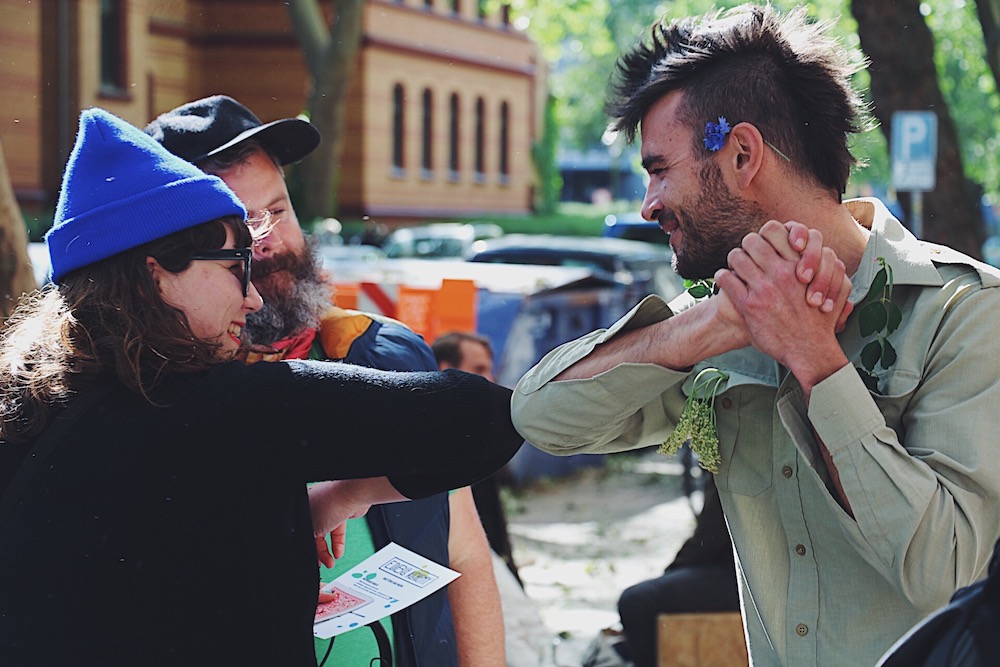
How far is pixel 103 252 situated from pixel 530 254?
40.3ft

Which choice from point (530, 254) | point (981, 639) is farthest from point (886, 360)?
point (530, 254)

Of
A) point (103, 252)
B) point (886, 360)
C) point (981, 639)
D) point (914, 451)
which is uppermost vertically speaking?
point (103, 252)

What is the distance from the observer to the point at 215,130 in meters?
3.23

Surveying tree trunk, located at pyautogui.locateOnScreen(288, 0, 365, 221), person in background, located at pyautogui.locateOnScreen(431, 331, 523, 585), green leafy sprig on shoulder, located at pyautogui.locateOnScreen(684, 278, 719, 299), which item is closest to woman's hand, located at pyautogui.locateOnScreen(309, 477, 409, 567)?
green leafy sprig on shoulder, located at pyautogui.locateOnScreen(684, 278, 719, 299)

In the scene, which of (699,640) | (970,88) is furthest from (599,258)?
(970,88)

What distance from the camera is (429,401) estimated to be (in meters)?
2.21

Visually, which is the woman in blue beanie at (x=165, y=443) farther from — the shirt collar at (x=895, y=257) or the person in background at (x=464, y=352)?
the person in background at (x=464, y=352)

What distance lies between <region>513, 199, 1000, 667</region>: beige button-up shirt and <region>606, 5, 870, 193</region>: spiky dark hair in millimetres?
182

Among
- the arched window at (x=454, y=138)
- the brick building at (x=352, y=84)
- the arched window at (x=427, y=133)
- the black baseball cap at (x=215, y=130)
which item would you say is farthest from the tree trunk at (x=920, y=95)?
the arched window at (x=454, y=138)

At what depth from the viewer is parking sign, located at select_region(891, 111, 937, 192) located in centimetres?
948

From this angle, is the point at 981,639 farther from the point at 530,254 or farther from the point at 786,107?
the point at 530,254

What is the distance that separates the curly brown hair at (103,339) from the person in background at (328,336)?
0.76 metres

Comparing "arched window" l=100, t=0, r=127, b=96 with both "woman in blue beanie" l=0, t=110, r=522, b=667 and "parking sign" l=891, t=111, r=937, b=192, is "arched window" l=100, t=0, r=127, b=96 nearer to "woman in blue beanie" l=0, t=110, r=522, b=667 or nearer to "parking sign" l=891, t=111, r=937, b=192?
"parking sign" l=891, t=111, r=937, b=192

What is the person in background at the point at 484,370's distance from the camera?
6520 millimetres
